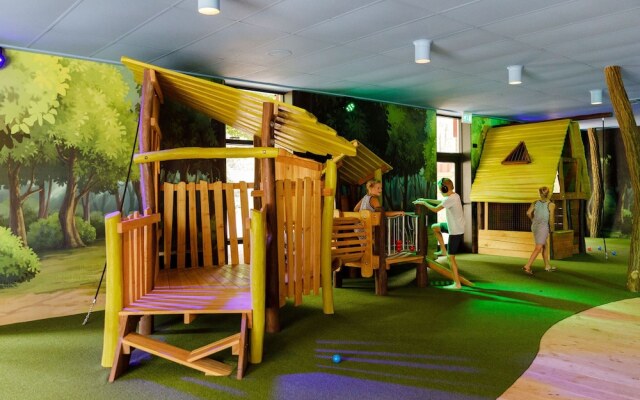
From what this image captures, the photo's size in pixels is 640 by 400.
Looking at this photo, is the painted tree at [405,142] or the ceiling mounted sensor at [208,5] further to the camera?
the painted tree at [405,142]

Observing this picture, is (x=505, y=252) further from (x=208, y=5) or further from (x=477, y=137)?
(x=208, y=5)

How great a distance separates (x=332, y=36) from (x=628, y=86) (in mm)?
5956

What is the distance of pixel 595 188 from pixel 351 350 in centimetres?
1335

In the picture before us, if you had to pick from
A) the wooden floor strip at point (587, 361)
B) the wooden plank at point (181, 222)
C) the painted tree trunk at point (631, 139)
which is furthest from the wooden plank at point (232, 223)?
the painted tree trunk at point (631, 139)

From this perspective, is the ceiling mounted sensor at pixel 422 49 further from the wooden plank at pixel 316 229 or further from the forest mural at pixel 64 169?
the forest mural at pixel 64 169

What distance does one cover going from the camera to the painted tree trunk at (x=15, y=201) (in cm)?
573

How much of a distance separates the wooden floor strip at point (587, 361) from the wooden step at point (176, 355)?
2.17 metres

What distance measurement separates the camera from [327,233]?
579cm

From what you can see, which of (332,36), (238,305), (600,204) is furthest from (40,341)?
(600,204)

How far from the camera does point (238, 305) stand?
4.20 metres

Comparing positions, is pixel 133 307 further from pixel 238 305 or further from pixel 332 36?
pixel 332 36

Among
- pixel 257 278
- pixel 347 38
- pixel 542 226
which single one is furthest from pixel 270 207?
pixel 542 226

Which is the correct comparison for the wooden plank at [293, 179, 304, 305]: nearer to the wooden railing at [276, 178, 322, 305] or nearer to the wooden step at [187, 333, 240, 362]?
the wooden railing at [276, 178, 322, 305]

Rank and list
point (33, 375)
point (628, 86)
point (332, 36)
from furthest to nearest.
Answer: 1. point (628, 86)
2. point (332, 36)
3. point (33, 375)
